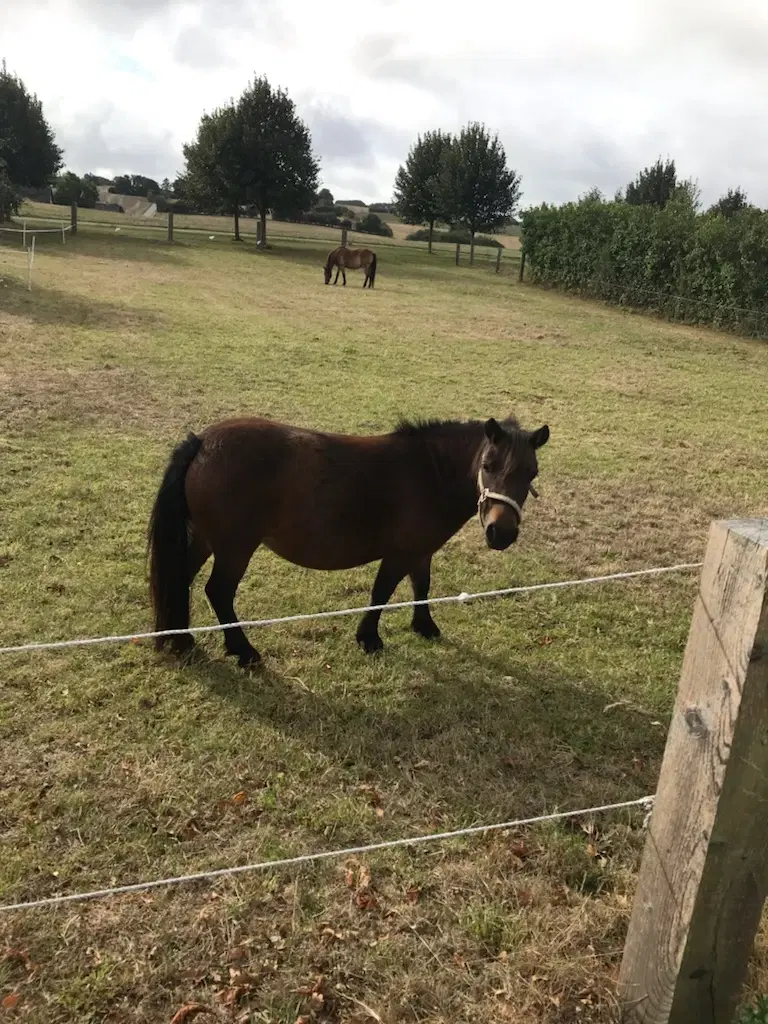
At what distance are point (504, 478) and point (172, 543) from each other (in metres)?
1.82

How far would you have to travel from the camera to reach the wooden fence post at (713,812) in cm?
165

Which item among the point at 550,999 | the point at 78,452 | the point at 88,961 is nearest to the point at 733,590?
the point at 550,999

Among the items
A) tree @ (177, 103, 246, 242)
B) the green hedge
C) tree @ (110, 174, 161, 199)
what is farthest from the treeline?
tree @ (110, 174, 161, 199)

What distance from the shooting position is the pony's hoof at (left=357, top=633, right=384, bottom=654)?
4.43 m

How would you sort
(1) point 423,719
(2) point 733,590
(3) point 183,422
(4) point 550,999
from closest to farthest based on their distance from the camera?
(2) point 733,590 < (4) point 550,999 < (1) point 423,719 < (3) point 183,422

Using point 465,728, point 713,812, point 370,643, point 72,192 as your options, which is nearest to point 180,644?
point 370,643

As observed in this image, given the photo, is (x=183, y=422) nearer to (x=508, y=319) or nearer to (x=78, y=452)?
(x=78, y=452)

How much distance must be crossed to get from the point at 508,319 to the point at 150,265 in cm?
1262

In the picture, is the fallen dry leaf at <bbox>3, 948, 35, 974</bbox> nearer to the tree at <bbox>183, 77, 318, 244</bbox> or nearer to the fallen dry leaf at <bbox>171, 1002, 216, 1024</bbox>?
the fallen dry leaf at <bbox>171, 1002, 216, 1024</bbox>

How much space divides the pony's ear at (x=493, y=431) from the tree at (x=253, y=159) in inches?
1328

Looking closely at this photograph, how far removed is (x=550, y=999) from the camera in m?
2.30

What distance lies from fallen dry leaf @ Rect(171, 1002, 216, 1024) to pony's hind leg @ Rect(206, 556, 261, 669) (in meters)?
2.02

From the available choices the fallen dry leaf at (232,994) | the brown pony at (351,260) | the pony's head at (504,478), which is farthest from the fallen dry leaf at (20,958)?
the brown pony at (351,260)

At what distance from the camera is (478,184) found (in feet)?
127
